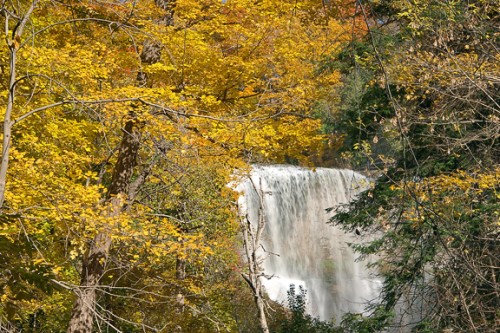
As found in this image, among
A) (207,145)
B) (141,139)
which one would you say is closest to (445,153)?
(207,145)

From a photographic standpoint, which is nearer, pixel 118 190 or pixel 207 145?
pixel 207 145

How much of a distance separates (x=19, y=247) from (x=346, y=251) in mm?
19151

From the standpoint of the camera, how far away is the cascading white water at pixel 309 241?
2014cm

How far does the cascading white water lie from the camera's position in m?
20.1

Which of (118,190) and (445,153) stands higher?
(118,190)

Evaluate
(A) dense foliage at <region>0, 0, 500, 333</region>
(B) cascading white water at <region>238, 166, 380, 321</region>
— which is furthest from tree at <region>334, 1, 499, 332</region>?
(B) cascading white water at <region>238, 166, 380, 321</region>

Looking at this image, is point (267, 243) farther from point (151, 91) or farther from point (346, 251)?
point (151, 91)

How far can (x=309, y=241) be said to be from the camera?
22.2 metres

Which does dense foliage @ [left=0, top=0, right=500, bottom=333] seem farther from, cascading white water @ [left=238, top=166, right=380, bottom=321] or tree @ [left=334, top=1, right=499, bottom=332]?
cascading white water @ [left=238, top=166, right=380, bottom=321]

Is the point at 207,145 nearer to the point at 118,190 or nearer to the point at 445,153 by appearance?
the point at 118,190

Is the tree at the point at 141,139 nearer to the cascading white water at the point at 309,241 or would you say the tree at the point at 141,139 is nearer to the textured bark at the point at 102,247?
the textured bark at the point at 102,247

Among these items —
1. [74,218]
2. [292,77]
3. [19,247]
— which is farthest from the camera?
[292,77]

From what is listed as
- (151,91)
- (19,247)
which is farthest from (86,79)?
(19,247)

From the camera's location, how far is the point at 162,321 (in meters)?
10.1
